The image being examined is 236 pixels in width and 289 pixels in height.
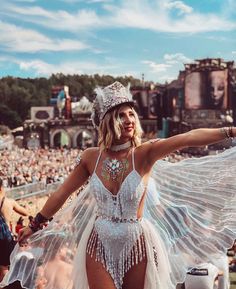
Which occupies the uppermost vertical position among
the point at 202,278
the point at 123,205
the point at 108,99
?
the point at 108,99

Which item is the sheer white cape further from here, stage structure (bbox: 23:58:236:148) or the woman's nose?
stage structure (bbox: 23:58:236:148)

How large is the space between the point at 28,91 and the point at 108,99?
2757 inches

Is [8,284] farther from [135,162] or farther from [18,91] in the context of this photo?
[18,91]

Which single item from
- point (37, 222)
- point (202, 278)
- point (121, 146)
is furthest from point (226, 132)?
point (202, 278)

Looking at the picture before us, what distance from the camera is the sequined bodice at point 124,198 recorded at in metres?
2.85

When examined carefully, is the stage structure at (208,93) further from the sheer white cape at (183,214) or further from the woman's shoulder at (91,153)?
the woman's shoulder at (91,153)

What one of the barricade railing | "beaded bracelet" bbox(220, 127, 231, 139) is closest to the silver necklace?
"beaded bracelet" bbox(220, 127, 231, 139)

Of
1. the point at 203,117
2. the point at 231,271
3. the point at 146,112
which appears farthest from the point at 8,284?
the point at 146,112

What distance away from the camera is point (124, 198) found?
2.85m

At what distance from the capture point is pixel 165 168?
10.7 feet

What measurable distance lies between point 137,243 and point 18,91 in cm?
6903

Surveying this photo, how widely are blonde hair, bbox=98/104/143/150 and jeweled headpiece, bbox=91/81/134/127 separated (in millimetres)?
31

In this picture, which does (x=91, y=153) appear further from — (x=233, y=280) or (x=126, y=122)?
(x=233, y=280)

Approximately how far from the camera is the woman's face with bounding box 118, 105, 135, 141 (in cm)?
288
